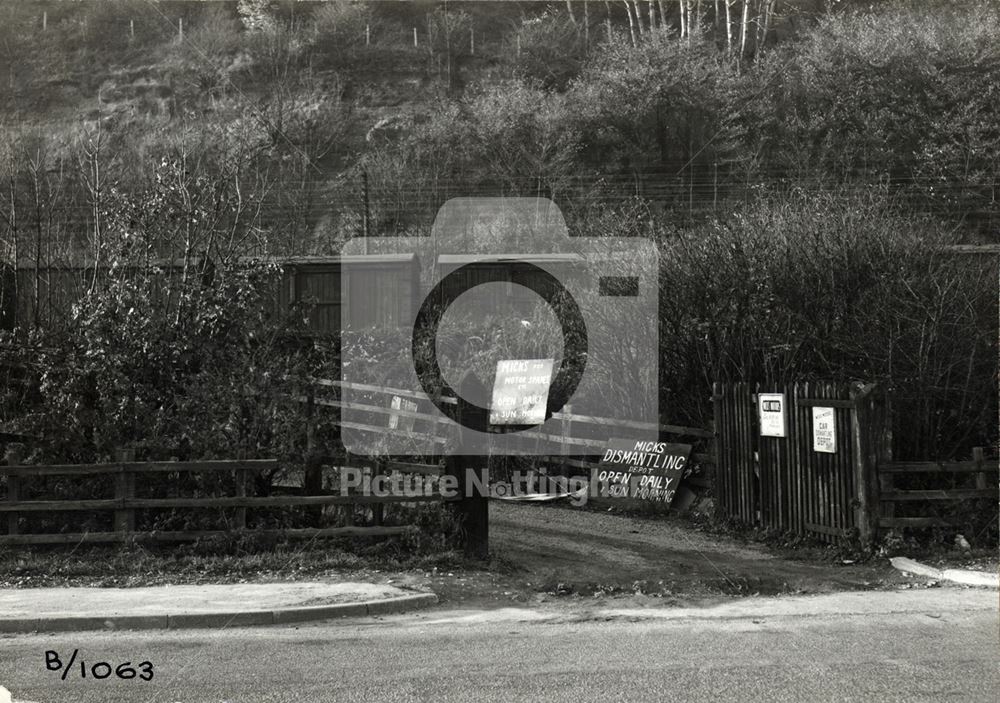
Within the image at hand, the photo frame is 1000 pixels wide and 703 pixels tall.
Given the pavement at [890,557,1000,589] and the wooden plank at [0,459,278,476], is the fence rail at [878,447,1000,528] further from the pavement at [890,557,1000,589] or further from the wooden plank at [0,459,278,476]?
the wooden plank at [0,459,278,476]

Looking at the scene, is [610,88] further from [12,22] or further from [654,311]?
[12,22]

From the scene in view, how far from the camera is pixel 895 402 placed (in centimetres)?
1237

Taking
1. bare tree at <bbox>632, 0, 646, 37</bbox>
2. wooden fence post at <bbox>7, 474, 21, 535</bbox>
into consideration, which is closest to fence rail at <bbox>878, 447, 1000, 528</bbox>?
wooden fence post at <bbox>7, 474, 21, 535</bbox>

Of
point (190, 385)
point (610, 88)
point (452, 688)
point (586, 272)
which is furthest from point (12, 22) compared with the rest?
point (452, 688)

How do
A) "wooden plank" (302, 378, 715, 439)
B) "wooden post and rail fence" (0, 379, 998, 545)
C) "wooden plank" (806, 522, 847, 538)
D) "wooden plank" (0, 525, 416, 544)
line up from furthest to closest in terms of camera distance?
"wooden plank" (302, 378, 715, 439) < "wooden plank" (806, 522, 847, 538) < "wooden post and rail fence" (0, 379, 998, 545) < "wooden plank" (0, 525, 416, 544)

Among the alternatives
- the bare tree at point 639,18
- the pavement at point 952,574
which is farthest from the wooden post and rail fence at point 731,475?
the bare tree at point 639,18

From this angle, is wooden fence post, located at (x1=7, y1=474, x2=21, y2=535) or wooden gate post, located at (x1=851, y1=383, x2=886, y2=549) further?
wooden gate post, located at (x1=851, y1=383, x2=886, y2=549)

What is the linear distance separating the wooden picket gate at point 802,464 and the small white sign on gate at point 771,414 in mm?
78

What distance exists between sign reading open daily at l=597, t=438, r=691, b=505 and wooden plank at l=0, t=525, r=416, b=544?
5.77 meters

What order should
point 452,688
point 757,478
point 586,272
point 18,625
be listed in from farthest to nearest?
point 586,272
point 757,478
point 18,625
point 452,688

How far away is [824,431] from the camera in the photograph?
11.0 m

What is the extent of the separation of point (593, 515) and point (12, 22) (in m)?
37.3

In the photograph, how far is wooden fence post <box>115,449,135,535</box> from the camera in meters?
9.98

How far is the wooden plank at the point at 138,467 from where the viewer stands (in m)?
9.84
